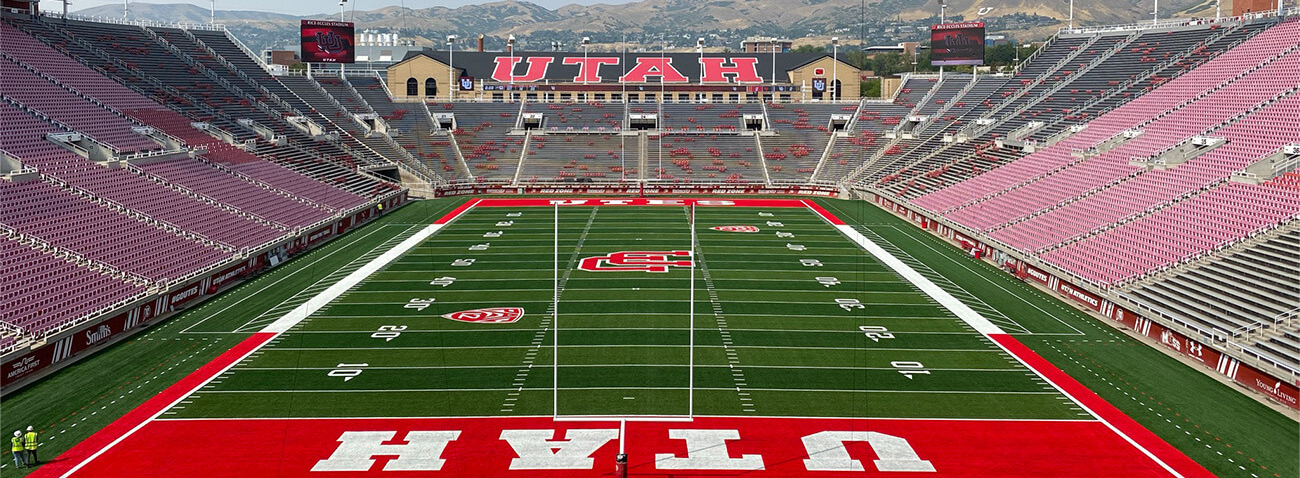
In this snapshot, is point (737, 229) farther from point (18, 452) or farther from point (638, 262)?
point (18, 452)

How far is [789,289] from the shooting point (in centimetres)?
2592

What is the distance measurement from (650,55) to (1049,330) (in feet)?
173

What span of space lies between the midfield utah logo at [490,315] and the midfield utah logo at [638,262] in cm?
502

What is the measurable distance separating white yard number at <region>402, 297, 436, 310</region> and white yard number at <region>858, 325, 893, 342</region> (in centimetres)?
1095

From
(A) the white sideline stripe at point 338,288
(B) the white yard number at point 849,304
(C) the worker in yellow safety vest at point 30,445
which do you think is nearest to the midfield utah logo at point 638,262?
(B) the white yard number at point 849,304

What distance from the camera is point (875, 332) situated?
2142 cm

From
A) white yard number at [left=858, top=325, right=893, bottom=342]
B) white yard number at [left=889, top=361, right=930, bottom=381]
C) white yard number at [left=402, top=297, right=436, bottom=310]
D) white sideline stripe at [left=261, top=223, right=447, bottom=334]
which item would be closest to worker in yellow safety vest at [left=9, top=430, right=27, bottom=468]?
white sideline stripe at [left=261, top=223, right=447, bottom=334]

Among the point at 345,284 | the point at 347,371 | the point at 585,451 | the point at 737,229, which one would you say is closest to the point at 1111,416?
the point at 585,451

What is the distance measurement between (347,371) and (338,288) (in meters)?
7.94

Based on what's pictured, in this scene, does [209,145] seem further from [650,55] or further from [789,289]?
[650,55]

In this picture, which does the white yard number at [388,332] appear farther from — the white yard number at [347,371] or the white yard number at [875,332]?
the white yard number at [875,332]

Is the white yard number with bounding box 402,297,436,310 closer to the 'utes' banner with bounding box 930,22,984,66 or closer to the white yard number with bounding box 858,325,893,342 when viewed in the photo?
the white yard number with bounding box 858,325,893,342

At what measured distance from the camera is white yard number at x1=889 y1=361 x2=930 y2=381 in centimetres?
1847

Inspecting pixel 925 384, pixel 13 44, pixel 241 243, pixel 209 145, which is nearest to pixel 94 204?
pixel 241 243
